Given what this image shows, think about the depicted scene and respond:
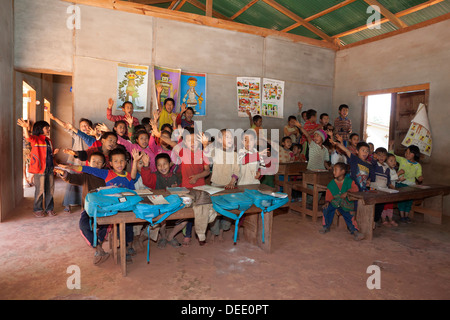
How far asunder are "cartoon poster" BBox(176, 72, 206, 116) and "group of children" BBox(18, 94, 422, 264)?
0.52 meters

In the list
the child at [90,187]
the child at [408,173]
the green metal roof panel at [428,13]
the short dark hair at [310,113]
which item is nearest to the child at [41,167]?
the child at [90,187]

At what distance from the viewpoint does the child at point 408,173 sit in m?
5.14

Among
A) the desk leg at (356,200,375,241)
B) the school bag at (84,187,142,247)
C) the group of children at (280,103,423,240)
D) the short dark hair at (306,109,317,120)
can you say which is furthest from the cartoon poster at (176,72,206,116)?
the desk leg at (356,200,375,241)

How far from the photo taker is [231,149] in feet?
12.9

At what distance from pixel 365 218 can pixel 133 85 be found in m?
4.76

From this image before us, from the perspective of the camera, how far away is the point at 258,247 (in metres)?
3.67

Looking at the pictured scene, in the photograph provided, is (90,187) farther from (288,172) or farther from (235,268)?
(288,172)

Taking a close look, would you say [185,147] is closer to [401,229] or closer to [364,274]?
[364,274]

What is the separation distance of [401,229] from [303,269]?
254cm

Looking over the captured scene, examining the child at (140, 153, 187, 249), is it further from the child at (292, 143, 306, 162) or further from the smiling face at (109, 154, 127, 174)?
the child at (292, 143, 306, 162)

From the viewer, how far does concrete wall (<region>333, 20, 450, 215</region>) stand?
18.5ft

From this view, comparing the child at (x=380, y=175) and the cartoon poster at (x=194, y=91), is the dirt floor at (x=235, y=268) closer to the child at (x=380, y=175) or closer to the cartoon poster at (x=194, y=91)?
the child at (x=380, y=175)

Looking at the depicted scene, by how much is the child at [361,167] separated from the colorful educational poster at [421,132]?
196 centimetres
